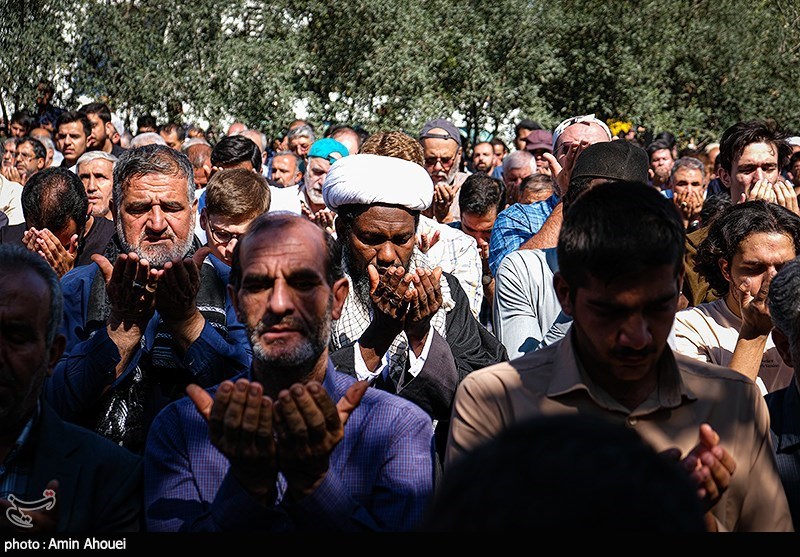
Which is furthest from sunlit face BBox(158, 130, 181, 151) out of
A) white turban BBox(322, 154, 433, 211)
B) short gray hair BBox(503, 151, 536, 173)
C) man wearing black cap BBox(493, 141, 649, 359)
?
man wearing black cap BBox(493, 141, 649, 359)

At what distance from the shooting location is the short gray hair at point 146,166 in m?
4.45

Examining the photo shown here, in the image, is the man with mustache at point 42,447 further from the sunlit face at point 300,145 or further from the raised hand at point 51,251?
the sunlit face at point 300,145

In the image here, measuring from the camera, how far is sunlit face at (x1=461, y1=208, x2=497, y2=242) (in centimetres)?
763

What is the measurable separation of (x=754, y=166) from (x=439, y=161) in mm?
2452

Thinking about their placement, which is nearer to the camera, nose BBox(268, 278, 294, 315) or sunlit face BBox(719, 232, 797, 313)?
nose BBox(268, 278, 294, 315)

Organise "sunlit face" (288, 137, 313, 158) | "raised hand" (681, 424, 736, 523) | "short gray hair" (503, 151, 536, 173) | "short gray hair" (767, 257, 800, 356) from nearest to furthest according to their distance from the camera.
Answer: "raised hand" (681, 424, 736, 523) → "short gray hair" (767, 257, 800, 356) → "short gray hair" (503, 151, 536, 173) → "sunlit face" (288, 137, 313, 158)

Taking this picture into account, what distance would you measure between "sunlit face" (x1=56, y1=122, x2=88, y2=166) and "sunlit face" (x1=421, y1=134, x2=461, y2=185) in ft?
16.0

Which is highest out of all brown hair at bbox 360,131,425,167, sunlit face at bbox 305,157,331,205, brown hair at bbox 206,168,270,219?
brown hair at bbox 360,131,425,167

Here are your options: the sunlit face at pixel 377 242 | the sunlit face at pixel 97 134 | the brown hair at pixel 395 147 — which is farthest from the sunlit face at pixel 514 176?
the sunlit face at pixel 377 242

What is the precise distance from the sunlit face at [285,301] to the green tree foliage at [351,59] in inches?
542

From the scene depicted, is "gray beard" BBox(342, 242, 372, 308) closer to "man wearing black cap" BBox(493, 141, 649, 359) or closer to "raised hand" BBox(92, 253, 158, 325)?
"man wearing black cap" BBox(493, 141, 649, 359)

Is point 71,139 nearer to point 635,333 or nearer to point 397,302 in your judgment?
point 397,302

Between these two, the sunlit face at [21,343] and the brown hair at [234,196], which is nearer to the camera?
the sunlit face at [21,343]

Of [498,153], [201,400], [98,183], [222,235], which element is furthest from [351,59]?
[201,400]
